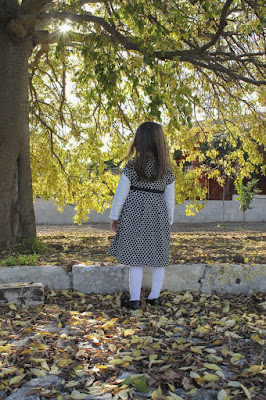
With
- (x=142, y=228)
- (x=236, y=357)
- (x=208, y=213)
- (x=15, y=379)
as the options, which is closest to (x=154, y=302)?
(x=142, y=228)

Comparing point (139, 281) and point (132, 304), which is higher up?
point (139, 281)

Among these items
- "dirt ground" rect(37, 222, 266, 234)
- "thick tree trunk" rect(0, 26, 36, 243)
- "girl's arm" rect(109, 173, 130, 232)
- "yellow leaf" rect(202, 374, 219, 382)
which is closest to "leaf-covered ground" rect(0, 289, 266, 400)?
"yellow leaf" rect(202, 374, 219, 382)

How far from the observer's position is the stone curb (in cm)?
393

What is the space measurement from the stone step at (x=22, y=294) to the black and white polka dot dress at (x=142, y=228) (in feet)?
2.46

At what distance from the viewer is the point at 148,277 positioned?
403cm

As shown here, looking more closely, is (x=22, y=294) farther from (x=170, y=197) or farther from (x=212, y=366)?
(x=212, y=366)

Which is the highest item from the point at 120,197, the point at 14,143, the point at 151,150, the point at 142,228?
the point at 14,143

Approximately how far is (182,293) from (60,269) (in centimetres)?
121

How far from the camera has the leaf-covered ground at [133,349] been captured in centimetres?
211

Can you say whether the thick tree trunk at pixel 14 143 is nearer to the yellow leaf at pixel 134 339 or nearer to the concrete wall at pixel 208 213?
the yellow leaf at pixel 134 339

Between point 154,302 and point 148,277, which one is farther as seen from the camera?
point 148,277

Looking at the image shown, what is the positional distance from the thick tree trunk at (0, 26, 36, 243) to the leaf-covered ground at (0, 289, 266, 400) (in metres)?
2.22

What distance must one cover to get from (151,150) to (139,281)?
1142 millimetres

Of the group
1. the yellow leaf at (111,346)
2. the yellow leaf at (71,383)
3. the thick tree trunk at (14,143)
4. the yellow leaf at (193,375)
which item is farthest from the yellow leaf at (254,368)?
the thick tree trunk at (14,143)
